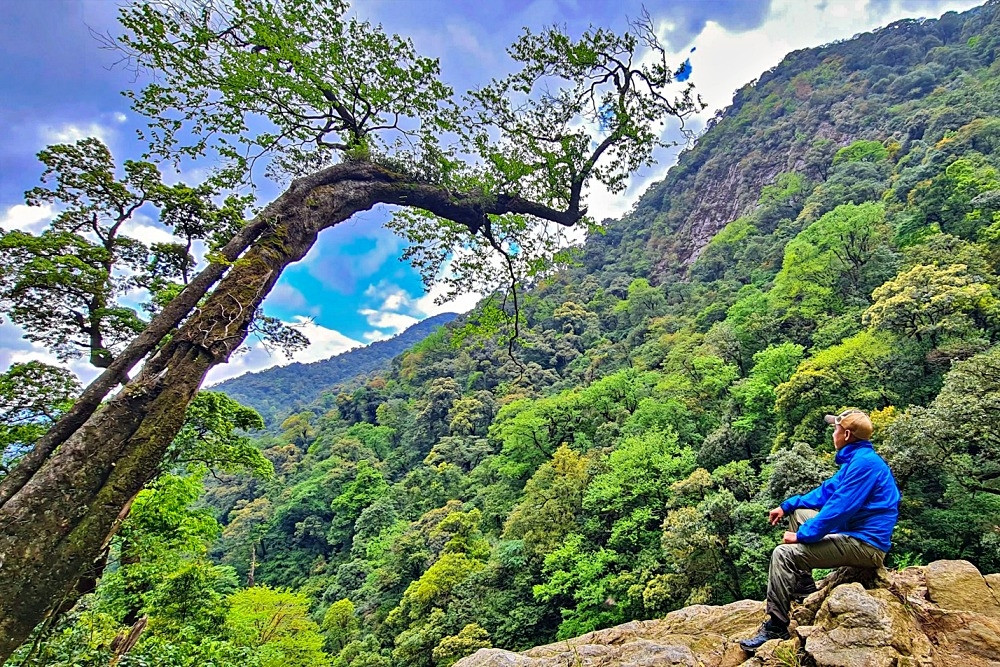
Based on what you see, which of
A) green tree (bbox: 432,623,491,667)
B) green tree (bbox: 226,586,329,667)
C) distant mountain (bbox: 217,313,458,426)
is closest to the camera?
green tree (bbox: 432,623,491,667)

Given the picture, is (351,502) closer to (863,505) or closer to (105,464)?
(105,464)

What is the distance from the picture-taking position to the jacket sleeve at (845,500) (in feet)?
8.61

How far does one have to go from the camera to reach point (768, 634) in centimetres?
306

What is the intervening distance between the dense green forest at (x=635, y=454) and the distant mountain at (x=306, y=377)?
53.8m

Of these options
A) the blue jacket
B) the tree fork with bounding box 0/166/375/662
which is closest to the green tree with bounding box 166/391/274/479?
the tree fork with bounding box 0/166/375/662

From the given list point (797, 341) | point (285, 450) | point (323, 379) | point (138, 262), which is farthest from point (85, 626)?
point (323, 379)

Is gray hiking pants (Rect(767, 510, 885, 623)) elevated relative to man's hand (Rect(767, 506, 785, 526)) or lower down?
lower down

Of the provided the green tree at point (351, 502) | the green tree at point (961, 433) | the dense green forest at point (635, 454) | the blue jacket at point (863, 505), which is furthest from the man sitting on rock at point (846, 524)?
the green tree at point (351, 502)

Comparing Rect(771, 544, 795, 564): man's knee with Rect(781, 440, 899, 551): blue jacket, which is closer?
Rect(781, 440, 899, 551): blue jacket

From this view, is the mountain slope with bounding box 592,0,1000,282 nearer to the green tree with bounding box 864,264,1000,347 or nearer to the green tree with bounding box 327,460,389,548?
the green tree with bounding box 864,264,1000,347

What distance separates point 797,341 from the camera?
2323 centimetres

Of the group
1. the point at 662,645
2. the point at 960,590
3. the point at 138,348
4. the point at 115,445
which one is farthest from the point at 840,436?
the point at 138,348

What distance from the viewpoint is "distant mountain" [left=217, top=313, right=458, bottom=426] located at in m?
106

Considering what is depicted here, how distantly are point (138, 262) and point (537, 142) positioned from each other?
533 centimetres
